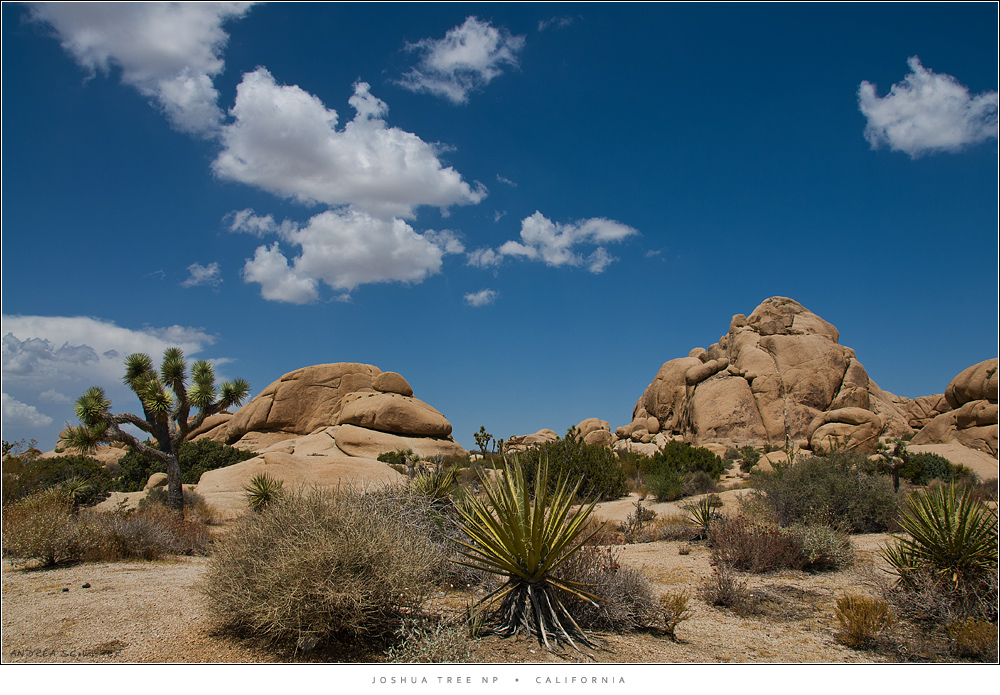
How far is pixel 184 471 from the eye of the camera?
27656mm

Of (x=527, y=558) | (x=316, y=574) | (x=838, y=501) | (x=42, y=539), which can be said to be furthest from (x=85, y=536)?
(x=838, y=501)

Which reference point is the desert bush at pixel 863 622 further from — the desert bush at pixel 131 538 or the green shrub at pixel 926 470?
the green shrub at pixel 926 470

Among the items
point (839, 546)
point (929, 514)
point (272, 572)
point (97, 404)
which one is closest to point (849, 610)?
point (929, 514)

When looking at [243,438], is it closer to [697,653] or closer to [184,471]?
[184,471]

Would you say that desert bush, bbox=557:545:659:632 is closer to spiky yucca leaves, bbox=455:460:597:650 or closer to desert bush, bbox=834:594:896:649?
spiky yucca leaves, bbox=455:460:597:650

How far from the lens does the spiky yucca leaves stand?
517 centimetres

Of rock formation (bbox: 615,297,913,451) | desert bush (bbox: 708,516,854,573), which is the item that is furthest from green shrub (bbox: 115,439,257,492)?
rock formation (bbox: 615,297,913,451)

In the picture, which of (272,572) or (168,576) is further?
(168,576)

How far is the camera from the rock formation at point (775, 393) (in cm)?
3775

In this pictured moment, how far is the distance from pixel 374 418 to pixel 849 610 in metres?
35.5

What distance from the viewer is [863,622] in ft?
18.0

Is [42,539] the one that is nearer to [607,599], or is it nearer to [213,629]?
[213,629]

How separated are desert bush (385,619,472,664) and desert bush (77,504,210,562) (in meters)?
6.93

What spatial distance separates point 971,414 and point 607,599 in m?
37.1
